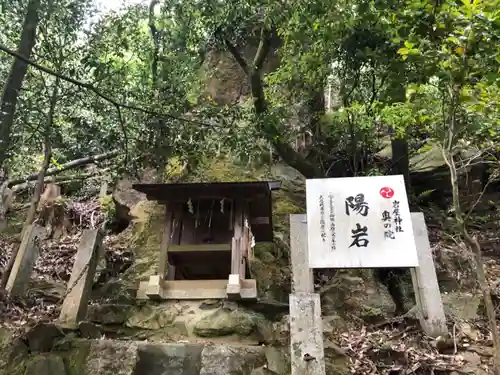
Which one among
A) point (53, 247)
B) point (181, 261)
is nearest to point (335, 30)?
point (181, 261)

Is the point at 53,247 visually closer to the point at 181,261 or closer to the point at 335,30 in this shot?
the point at 181,261

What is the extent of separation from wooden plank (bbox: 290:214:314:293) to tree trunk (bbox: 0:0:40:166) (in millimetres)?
3313

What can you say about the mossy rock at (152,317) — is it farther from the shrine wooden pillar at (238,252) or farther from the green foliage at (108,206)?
the green foliage at (108,206)

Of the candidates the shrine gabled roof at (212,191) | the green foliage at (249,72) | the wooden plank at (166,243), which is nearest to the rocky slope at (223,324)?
the wooden plank at (166,243)

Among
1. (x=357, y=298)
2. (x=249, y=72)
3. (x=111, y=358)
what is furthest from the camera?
(x=249, y=72)

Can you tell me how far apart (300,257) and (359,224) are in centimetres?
79

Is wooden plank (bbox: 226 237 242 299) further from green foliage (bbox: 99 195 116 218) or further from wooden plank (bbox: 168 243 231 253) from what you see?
green foliage (bbox: 99 195 116 218)

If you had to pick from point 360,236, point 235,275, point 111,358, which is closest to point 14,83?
point 111,358

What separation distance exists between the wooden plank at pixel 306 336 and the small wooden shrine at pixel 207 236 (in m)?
2.03

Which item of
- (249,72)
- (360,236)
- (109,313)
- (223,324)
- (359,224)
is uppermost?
(249,72)

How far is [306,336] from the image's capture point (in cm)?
415

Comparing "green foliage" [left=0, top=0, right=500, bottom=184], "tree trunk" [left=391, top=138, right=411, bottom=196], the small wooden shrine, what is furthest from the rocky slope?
"green foliage" [left=0, top=0, right=500, bottom=184]

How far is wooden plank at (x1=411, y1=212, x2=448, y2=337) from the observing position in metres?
5.30

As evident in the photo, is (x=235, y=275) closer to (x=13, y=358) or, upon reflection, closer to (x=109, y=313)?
(x=109, y=313)
